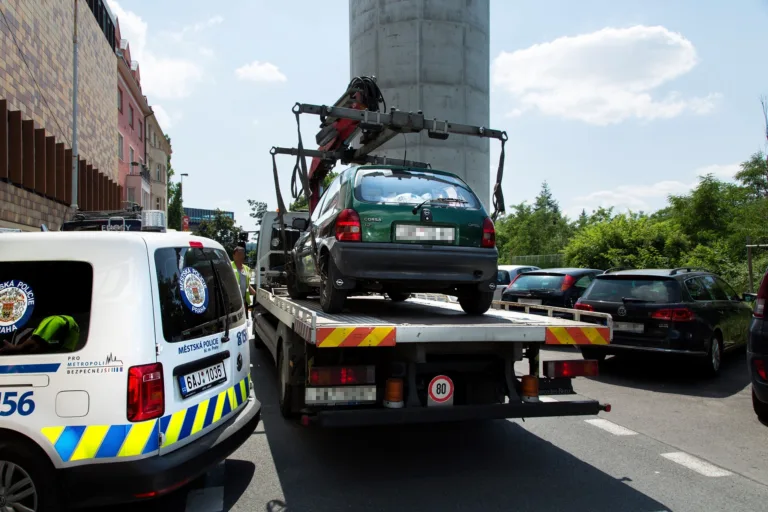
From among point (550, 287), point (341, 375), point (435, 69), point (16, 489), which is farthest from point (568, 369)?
point (435, 69)

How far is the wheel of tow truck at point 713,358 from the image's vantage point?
807 cm

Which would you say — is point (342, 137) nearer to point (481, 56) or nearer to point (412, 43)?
point (412, 43)

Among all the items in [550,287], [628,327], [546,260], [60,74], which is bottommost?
[628,327]

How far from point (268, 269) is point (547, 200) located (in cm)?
5705

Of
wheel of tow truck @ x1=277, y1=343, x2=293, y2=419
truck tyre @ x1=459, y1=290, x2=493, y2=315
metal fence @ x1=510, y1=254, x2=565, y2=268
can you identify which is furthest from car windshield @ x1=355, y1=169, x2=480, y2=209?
metal fence @ x1=510, y1=254, x2=565, y2=268

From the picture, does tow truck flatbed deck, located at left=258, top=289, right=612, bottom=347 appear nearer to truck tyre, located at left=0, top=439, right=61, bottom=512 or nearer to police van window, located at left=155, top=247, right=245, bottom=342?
police van window, located at left=155, top=247, right=245, bottom=342

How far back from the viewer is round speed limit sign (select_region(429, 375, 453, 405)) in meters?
4.32

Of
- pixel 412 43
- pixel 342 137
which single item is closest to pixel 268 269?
pixel 342 137

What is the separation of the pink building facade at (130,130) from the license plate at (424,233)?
96.1 feet

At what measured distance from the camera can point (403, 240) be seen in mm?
5285

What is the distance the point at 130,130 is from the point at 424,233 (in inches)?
1393

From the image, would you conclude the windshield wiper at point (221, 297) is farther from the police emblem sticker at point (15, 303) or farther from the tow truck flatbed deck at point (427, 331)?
the police emblem sticker at point (15, 303)

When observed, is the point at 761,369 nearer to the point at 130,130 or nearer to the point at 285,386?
the point at 285,386

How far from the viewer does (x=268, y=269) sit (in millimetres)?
12641
